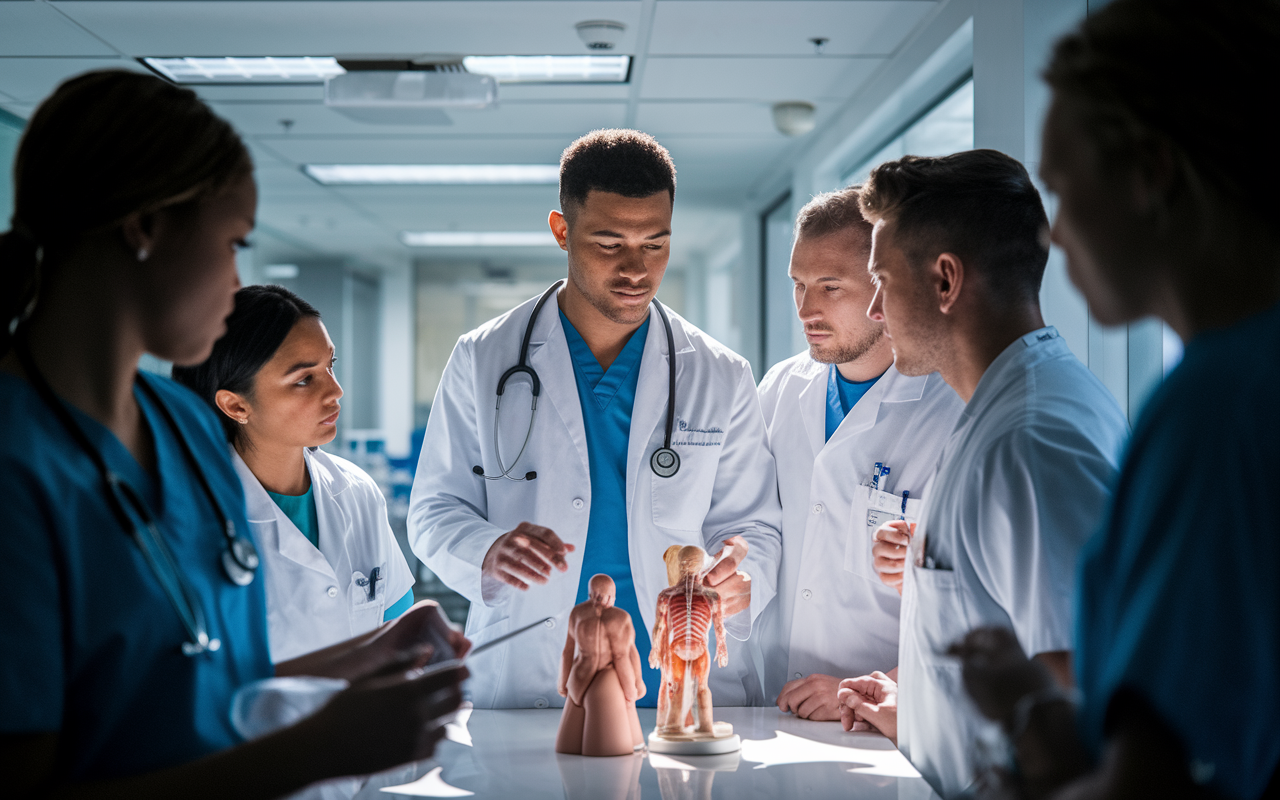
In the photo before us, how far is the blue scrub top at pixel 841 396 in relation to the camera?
2.41 m

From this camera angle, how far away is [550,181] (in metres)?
6.05

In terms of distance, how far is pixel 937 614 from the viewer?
1389 mm

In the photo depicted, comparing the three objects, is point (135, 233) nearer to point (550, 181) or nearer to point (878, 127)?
point (878, 127)

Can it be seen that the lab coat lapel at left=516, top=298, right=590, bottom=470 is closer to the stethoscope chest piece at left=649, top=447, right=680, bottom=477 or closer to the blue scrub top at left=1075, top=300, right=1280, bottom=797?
the stethoscope chest piece at left=649, top=447, right=680, bottom=477

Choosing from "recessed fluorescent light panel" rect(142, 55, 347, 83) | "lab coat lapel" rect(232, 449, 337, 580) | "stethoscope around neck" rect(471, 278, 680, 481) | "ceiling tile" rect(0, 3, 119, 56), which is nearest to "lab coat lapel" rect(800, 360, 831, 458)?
"stethoscope around neck" rect(471, 278, 680, 481)

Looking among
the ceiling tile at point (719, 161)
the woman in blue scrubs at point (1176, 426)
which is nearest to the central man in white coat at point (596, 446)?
the woman in blue scrubs at point (1176, 426)

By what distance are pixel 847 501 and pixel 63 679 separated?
1739mm

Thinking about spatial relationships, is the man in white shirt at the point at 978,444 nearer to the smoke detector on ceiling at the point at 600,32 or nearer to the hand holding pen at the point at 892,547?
the hand holding pen at the point at 892,547

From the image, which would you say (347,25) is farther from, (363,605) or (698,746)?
(698,746)

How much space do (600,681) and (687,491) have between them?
703 mm

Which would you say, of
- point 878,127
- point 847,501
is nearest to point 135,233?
point 847,501

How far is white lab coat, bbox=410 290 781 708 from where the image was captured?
2.07m

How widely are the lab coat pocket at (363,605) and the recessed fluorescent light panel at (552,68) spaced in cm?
242

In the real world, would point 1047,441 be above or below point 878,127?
below
